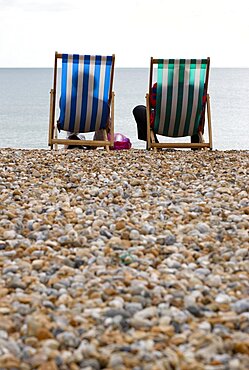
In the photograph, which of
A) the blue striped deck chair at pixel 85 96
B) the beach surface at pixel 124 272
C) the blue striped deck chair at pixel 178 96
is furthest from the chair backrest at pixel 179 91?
the beach surface at pixel 124 272

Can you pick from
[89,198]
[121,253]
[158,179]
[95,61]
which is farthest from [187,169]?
[121,253]

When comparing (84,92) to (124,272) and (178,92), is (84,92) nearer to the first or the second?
(178,92)

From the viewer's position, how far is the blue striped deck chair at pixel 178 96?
281 inches

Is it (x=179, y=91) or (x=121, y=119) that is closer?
(x=179, y=91)

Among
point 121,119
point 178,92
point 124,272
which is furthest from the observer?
point 121,119

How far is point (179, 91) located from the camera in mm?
7180

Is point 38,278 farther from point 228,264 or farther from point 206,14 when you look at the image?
point 206,14

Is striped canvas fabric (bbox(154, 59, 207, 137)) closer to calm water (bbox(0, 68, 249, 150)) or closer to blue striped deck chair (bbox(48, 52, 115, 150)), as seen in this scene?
blue striped deck chair (bbox(48, 52, 115, 150))

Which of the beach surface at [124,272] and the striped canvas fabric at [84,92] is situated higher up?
the striped canvas fabric at [84,92]

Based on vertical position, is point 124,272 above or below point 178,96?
below

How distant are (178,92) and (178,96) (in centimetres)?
4

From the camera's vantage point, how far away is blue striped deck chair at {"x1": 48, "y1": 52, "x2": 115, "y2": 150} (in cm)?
713

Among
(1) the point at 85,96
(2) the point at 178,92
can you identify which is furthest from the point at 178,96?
(1) the point at 85,96

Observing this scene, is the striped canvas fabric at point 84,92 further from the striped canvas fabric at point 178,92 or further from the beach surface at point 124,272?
the beach surface at point 124,272
